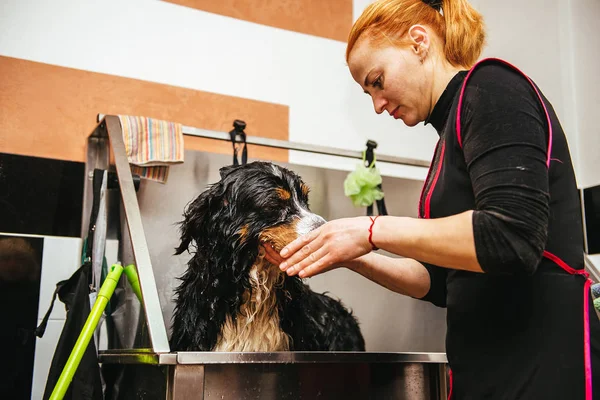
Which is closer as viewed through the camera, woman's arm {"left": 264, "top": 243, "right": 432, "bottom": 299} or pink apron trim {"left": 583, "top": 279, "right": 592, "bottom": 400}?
pink apron trim {"left": 583, "top": 279, "right": 592, "bottom": 400}

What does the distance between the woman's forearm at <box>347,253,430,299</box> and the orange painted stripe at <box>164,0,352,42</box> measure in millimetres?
2172

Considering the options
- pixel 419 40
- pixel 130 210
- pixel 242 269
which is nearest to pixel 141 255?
pixel 130 210

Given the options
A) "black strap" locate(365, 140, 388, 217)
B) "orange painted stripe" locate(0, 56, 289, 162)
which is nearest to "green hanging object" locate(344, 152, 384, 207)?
"black strap" locate(365, 140, 388, 217)

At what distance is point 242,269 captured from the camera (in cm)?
218

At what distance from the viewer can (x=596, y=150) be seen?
3617mm

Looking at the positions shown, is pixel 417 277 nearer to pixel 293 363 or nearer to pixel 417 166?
pixel 293 363

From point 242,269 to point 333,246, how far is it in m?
0.84

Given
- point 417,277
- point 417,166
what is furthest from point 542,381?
point 417,166

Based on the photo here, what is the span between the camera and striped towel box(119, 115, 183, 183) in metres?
2.77

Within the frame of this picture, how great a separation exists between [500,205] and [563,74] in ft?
9.71

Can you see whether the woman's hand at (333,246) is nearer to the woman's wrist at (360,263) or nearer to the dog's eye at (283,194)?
the woman's wrist at (360,263)

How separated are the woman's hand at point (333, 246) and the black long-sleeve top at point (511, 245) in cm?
20

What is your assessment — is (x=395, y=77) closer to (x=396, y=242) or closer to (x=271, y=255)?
(x=396, y=242)

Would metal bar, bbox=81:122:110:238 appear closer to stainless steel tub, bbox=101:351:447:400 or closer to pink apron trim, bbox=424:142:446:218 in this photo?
stainless steel tub, bbox=101:351:447:400
